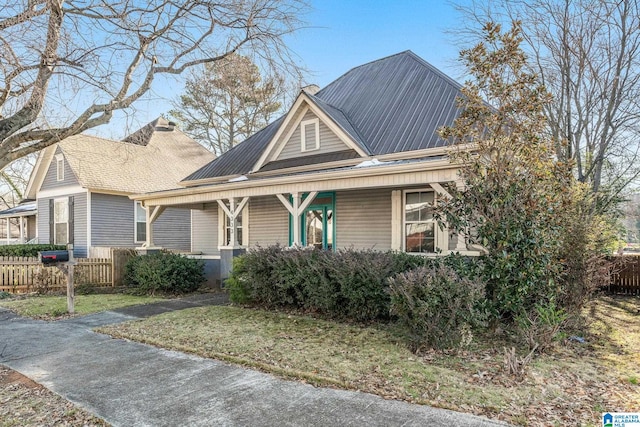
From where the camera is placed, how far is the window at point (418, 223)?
33.9 feet

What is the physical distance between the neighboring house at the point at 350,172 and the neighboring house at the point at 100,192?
413cm

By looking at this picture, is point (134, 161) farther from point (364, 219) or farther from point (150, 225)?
point (364, 219)

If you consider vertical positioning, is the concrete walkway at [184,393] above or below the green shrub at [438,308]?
below

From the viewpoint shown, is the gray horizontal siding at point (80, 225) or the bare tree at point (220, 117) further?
the bare tree at point (220, 117)

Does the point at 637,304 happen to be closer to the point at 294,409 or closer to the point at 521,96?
the point at 521,96

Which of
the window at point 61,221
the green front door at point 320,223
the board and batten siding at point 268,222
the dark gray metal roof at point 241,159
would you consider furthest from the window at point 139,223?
the green front door at point 320,223

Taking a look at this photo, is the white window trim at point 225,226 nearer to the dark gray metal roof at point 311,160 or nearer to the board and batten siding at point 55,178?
the dark gray metal roof at point 311,160

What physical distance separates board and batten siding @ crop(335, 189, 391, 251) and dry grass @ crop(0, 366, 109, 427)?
7.66 meters

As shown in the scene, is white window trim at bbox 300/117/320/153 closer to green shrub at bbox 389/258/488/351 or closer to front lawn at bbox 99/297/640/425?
front lawn at bbox 99/297/640/425

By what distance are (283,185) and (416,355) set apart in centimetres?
617

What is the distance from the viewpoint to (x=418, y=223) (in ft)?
34.3

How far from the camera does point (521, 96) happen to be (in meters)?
6.48

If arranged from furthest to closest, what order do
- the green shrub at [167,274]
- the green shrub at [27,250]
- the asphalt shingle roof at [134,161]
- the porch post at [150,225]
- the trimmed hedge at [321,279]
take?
1. the asphalt shingle roof at [134,161]
2. the green shrub at [27,250]
3. the porch post at [150,225]
4. the green shrub at [167,274]
5. the trimmed hedge at [321,279]

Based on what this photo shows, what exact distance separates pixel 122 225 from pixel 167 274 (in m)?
7.74
